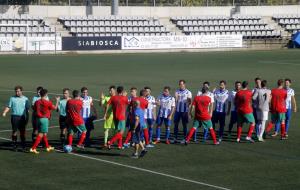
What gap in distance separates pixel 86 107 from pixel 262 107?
5964 millimetres

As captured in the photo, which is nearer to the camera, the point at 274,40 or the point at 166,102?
the point at 166,102

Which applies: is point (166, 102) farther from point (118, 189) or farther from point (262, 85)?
point (118, 189)

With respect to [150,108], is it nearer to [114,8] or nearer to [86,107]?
[86,107]

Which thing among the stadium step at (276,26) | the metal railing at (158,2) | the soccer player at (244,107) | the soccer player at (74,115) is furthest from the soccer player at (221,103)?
the stadium step at (276,26)

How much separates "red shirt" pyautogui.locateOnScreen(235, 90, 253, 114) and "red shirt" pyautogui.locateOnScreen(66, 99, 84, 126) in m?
5.45

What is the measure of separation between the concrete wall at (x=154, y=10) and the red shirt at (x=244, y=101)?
177 feet

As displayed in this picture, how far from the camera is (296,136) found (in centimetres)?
2509

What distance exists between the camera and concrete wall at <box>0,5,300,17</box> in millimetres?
75750

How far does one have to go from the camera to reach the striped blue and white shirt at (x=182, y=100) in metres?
23.8

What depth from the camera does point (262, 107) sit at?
24.3m

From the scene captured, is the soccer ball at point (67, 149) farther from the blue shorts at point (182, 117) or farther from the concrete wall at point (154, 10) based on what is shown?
the concrete wall at point (154, 10)

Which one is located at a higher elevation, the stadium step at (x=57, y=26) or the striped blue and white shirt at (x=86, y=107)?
the stadium step at (x=57, y=26)

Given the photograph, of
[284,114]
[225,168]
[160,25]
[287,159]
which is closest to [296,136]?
[284,114]

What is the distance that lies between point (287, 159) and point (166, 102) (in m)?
4.73
